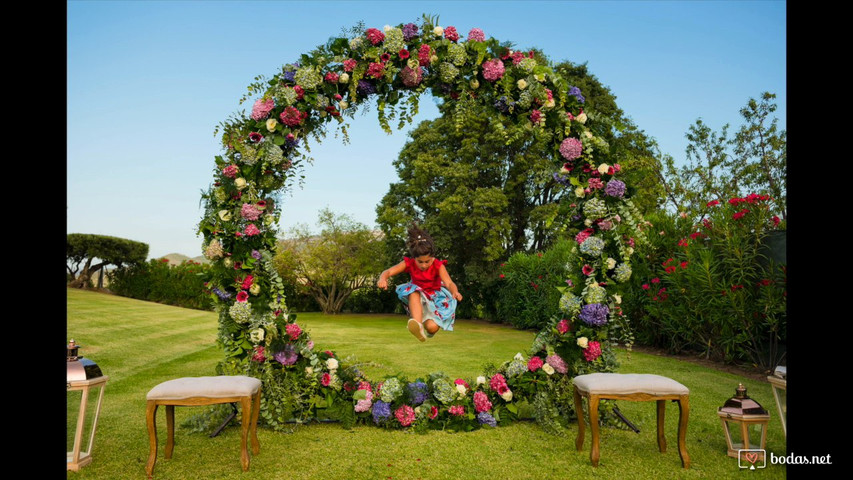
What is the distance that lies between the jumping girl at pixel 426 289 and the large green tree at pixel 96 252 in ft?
50.2

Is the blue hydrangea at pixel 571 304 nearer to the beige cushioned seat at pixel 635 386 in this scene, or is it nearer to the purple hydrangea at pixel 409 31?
the beige cushioned seat at pixel 635 386

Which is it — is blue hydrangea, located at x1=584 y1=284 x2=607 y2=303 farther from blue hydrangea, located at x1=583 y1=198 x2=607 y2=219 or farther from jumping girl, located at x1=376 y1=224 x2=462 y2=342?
jumping girl, located at x1=376 y1=224 x2=462 y2=342

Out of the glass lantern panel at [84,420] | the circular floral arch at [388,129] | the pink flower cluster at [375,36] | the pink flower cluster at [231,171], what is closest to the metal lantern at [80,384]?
the glass lantern panel at [84,420]

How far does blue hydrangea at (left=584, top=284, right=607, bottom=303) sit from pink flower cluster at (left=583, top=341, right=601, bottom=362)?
1.34 ft

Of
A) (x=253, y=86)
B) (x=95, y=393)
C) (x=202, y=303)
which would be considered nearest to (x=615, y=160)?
(x=253, y=86)

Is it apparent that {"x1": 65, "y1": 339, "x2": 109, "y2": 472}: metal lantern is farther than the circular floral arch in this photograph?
No

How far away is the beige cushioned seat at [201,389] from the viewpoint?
3.98 m

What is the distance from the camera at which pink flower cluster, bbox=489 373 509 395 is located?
220 inches

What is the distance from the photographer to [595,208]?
214 inches

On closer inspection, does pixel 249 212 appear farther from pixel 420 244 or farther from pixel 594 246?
pixel 594 246

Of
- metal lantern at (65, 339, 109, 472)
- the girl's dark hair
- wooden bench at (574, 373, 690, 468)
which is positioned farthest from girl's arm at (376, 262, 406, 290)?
metal lantern at (65, 339, 109, 472)

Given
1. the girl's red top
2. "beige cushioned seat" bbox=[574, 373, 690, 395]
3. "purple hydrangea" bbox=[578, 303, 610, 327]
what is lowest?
"beige cushioned seat" bbox=[574, 373, 690, 395]

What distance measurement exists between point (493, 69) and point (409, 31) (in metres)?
0.93
